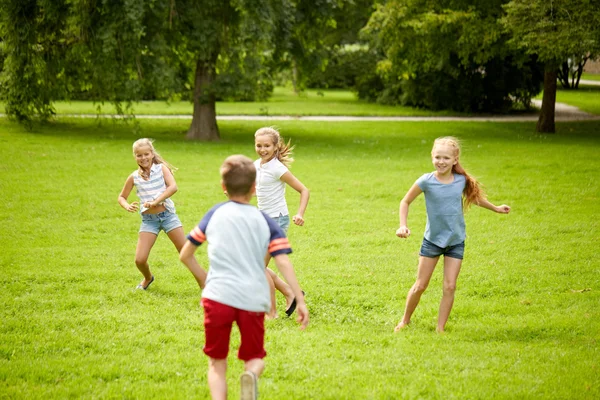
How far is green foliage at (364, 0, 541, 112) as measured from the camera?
22312 millimetres

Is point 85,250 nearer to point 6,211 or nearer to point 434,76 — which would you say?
point 6,211

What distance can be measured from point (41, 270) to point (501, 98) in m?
28.8

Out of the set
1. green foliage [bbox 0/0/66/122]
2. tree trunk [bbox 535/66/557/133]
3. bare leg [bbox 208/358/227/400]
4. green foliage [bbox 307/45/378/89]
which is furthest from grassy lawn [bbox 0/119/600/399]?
green foliage [bbox 307/45/378/89]

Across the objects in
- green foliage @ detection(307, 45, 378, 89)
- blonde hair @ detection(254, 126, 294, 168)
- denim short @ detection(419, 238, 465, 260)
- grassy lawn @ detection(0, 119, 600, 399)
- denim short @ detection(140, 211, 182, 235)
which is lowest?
grassy lawn @ detection(0, 119, 600, 399)

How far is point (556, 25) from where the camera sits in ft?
63.3

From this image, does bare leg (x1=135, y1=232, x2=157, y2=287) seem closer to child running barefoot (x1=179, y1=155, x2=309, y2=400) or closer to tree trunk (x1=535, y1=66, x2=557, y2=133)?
child running barefoot (x1=179, y1=155, x2=309, y2=400)

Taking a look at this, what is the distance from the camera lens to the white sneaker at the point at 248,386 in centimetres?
384

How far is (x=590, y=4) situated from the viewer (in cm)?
1925

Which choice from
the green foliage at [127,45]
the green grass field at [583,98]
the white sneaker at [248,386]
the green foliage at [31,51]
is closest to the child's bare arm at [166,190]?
the white sneaker at [248,386]

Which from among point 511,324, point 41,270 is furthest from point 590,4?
point 41,270

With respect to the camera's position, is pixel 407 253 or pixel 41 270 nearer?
pixel 41 270

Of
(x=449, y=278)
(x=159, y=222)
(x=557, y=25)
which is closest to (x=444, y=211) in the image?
(x=449, y=278)

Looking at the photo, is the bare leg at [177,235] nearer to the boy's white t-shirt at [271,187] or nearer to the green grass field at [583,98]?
the boy's white t-shirt at [271,187]

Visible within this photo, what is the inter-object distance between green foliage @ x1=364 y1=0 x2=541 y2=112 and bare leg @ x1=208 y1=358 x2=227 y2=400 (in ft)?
63.7
